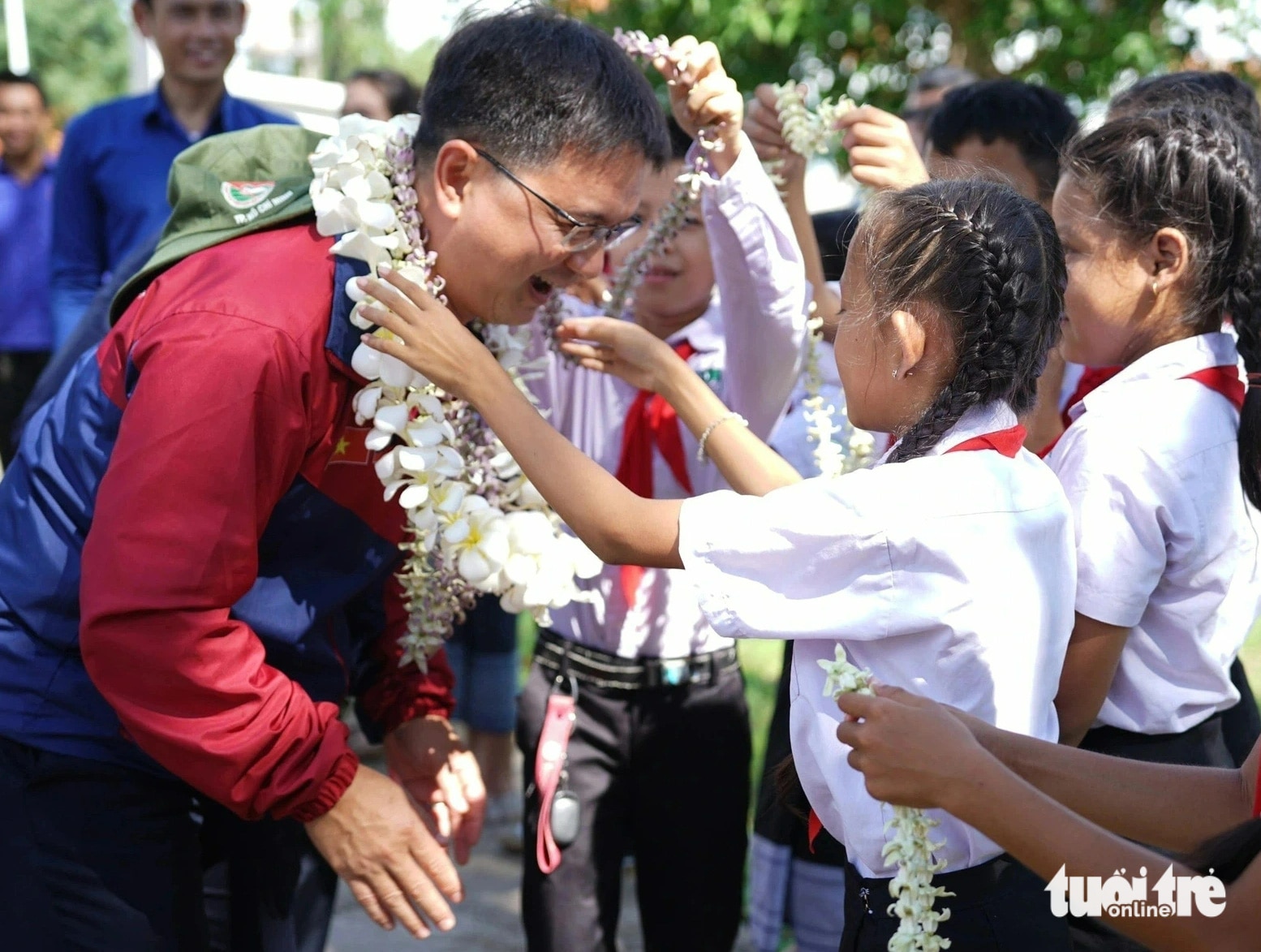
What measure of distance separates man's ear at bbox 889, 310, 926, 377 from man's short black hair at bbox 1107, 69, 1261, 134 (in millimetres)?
938

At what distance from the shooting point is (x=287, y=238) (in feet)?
7.83

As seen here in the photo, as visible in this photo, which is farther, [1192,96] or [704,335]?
[704,335]

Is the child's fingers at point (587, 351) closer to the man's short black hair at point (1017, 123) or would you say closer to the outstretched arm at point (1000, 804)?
the man's short black hair at point (1017, 123)

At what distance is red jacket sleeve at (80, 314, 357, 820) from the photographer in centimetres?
206

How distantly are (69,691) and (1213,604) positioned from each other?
1.95 meters

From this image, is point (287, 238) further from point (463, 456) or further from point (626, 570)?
point (626, 570)

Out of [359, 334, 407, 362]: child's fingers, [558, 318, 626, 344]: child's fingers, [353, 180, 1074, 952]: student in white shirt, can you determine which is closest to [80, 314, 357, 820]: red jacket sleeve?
[359, 334, 407, 362]: child's fingers

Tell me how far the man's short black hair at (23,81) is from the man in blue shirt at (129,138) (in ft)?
11.2

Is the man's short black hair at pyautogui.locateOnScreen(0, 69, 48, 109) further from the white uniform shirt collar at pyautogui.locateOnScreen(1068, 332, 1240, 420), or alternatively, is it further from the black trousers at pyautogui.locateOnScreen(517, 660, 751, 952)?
the white uniform shirt collar at pyautogui.locateOnScreen(1068, 332, 1240, 420)

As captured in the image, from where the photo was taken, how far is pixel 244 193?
2.53 metres

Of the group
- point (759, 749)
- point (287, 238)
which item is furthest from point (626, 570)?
point (759, 749)

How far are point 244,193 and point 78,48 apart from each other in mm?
38129

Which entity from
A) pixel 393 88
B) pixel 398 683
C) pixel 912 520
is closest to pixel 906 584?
pixel 912 520

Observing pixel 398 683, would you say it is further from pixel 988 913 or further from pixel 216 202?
pixel 988 913
